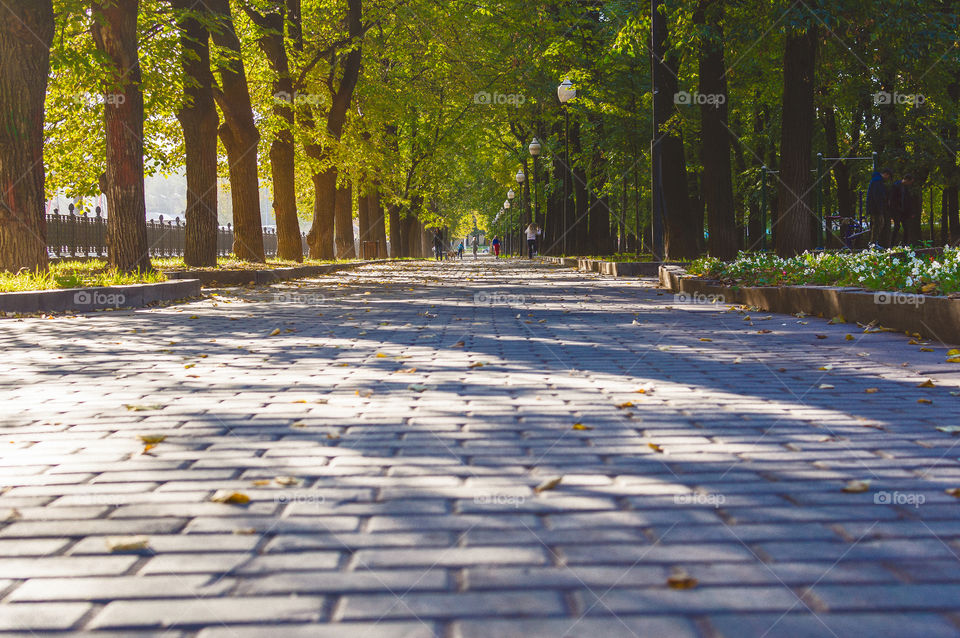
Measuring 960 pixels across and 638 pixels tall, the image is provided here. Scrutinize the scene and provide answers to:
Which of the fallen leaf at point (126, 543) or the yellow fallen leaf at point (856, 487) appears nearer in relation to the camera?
the fallen leaf at point (126, 543)

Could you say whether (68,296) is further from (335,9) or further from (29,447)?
(335,9)

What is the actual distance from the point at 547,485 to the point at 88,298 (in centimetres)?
1155

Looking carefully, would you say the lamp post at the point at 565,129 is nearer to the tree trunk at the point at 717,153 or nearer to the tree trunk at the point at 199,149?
the tree trunk at the point at 717,153

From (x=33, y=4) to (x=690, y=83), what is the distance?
61.8 feet

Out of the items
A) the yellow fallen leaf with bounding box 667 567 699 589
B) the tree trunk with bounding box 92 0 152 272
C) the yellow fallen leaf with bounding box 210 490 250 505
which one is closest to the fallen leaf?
the yellow fallen leaf with bounding box 210 490 250 505

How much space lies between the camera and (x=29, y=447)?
184 inches

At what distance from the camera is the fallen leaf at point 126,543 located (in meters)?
3.08

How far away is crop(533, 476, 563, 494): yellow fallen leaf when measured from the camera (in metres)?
3.76

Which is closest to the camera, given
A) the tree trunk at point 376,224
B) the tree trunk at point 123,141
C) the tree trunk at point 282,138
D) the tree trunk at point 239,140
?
the tree trunk at point 123,141

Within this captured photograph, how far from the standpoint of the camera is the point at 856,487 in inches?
146

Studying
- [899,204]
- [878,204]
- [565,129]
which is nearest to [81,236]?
[565,129]

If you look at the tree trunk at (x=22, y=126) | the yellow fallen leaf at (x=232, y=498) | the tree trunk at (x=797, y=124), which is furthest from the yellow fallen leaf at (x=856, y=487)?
the tree trunk at (x=22, y=126)

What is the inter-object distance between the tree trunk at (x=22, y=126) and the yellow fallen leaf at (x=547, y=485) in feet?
44.5

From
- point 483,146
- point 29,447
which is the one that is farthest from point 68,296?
point 483,146
